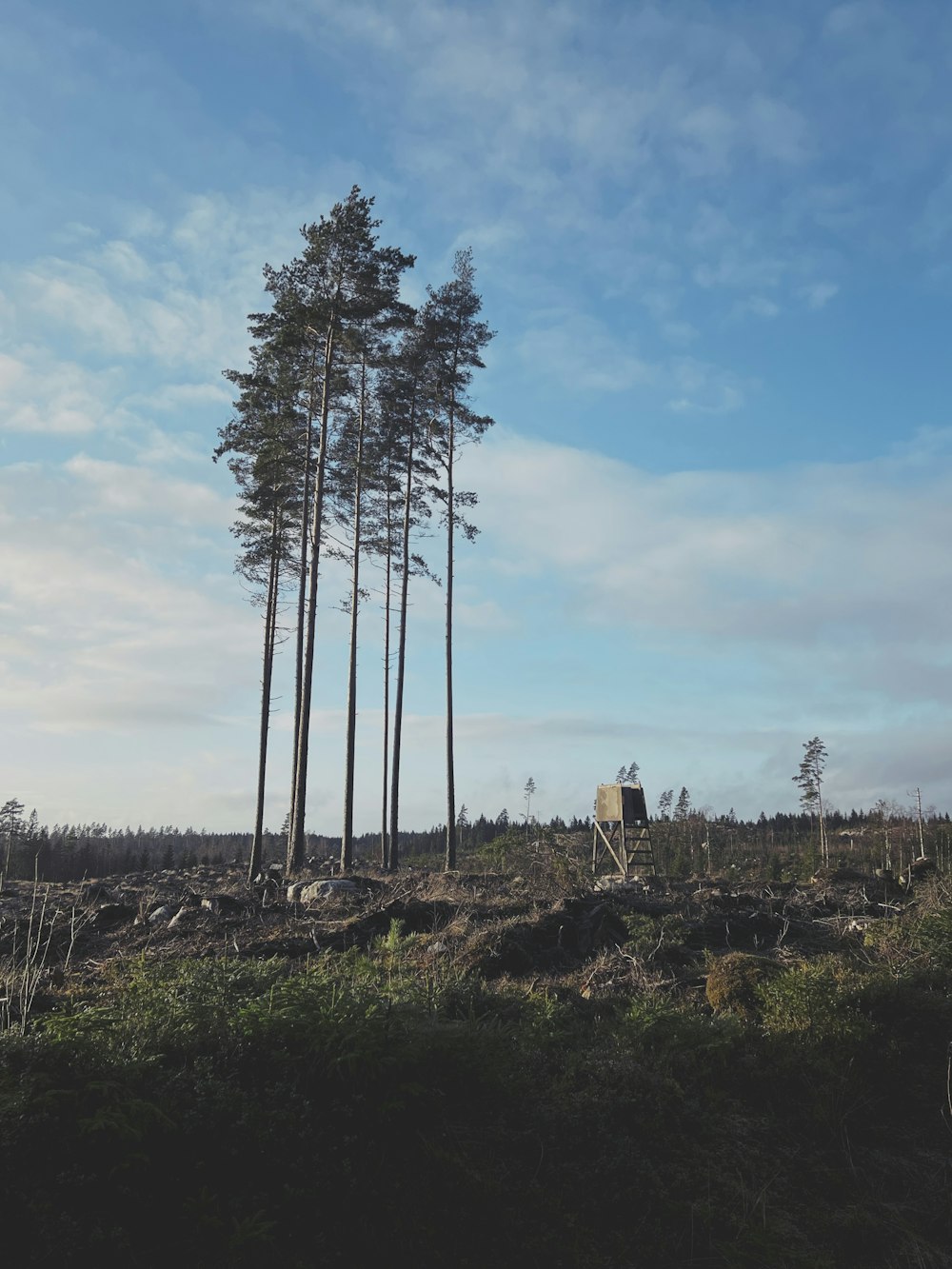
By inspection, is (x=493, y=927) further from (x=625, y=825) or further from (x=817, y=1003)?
(x=625, y=825)

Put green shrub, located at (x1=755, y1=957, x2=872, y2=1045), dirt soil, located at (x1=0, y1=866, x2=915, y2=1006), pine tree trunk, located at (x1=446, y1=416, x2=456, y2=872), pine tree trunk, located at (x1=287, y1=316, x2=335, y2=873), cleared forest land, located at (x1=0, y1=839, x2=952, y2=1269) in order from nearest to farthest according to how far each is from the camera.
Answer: cleared forest land, located at (x1=0, y1=839, x2=952, y2=1269) < green shrub, located at (x1=755, y1=957, x2=872, y2=1045) < dirt soil, located at (x1=0, y1=866, x2=915, y2=1006) < pine tree trunk, located at (x1=287, y1=316, x2=335, y2=873) < pine tree trunk, located at (x1=446, y1=416, x2=456, y2=872)

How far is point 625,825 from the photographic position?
2134 cm

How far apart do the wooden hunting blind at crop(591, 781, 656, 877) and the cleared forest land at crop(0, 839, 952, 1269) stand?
1212cm

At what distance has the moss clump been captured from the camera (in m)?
7.87

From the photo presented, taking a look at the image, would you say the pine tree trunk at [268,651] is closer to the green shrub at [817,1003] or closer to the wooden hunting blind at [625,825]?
the wooden hunting blind at [625,825]

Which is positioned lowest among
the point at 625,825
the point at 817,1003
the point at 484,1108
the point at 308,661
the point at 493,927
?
the point at 484,1108

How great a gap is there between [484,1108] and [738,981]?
12.5ft

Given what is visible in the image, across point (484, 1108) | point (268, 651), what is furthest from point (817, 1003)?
point (268, 651)

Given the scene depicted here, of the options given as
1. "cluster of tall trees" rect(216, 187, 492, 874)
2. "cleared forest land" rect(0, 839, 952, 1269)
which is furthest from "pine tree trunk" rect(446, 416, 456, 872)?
"cleared forest land" rect(0, 839, 952, 1269)

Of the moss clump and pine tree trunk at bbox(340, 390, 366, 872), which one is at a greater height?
pine tree trunk at bbox(340, 390, 366, 872)

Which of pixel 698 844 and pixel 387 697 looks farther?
pixel 698 844

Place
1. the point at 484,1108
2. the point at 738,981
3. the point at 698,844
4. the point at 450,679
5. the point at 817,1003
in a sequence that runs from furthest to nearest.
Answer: the point at 698,844 < the point at 450,679 < the point at 738,981 < the point at 817,1003 < the point at 484,1108

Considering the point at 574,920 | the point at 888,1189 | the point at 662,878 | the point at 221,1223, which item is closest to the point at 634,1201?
the point at 888,1189

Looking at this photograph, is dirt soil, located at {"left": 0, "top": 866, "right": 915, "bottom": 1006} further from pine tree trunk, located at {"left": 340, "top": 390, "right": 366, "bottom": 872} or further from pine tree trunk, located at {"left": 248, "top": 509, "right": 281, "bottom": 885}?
pine tree trunk, located at {"left": 248, "top": 509, "right": 281, "bottom": 885}
